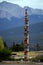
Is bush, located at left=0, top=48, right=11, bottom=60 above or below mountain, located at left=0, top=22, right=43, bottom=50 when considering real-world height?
above

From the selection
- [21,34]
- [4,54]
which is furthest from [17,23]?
[4,54]

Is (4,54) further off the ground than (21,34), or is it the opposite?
(4,54)

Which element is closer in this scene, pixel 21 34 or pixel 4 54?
pixel 4 54

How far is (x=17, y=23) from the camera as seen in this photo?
7800 cm

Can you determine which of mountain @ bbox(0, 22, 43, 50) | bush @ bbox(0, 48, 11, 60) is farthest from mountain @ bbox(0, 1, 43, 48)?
bush @ bbox(0, 48, 11, 60)

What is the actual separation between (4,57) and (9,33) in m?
46.4

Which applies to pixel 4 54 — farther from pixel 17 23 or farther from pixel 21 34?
pixel 17 23

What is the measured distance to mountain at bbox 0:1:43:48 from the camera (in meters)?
71.8

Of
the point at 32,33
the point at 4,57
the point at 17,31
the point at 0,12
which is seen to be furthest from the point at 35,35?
the point at 4,57

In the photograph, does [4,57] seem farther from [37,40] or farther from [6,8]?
[6,8]

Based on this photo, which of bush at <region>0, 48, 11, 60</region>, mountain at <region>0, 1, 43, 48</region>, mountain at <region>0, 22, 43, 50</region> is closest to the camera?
bush at <region>0, 48, 11, 60</region>

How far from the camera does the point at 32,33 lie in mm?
73125

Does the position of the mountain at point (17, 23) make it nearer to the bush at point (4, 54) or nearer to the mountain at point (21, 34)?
the mountain at point (21, 34)

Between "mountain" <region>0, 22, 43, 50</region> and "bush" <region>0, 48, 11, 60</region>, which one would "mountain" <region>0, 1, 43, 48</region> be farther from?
"bush" <region>0, 48, 11, 60</region>
